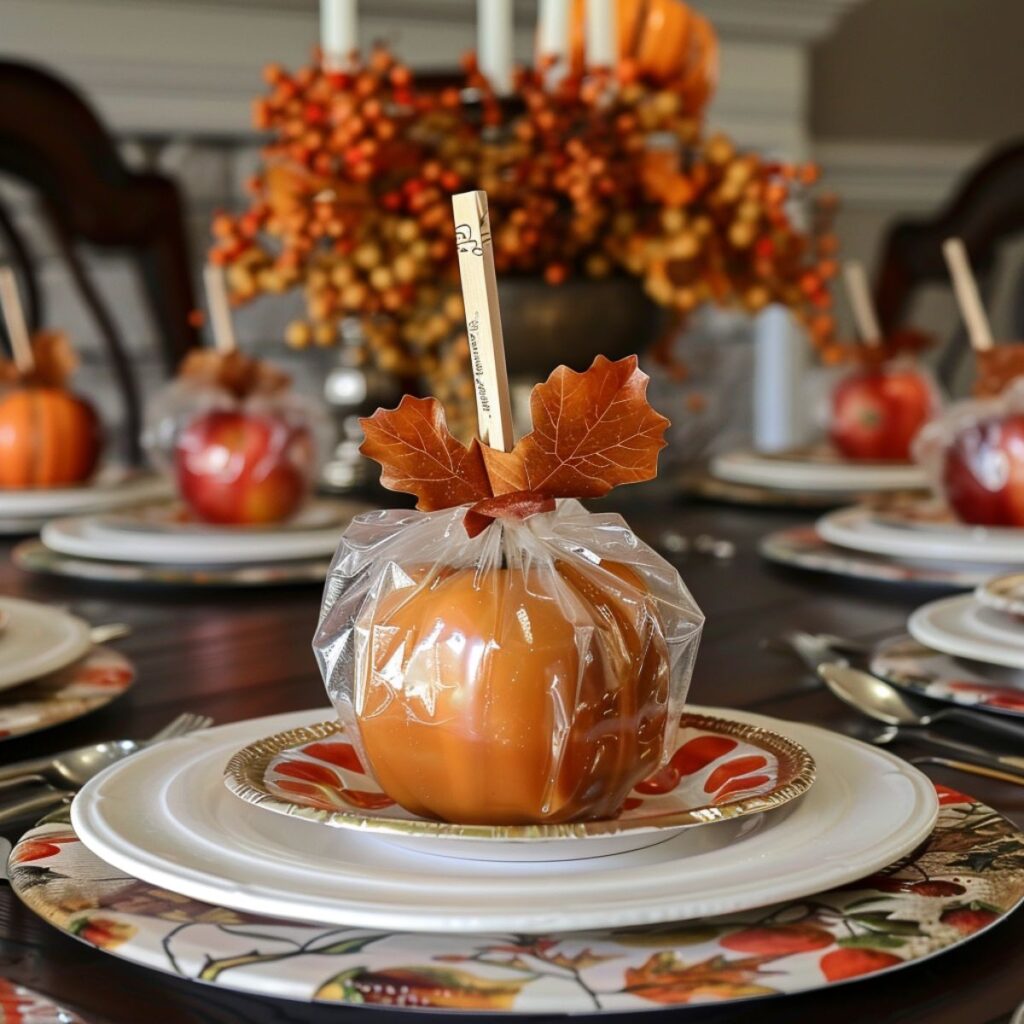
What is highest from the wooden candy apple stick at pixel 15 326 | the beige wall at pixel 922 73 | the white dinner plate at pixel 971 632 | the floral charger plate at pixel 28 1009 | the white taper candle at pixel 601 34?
the beige wall at pixel 922 73

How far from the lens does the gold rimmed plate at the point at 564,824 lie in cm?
40

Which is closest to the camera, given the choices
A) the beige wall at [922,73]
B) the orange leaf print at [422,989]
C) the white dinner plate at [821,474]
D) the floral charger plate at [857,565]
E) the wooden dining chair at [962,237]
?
the orange leaf print at [422,989]

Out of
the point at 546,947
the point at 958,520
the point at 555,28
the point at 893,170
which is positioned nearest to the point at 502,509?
the point at 546,947

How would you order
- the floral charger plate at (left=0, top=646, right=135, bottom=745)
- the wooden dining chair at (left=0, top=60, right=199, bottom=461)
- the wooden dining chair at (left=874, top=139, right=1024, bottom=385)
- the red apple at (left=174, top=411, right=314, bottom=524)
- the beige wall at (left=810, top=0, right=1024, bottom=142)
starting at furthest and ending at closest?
the beige wall at (left=810, top=0, right=1024, bottom=142) < the wooden dining chair at (left=874, top=139, right=1024, bottom=385) < the wooden dining chair at (left=0, top=60, right=199, bottom=461) < the red apple at (left=174, top=411, right=314, bottom=524) < the floral charger plate at (left=0, top=646, right=135, bottom=745)

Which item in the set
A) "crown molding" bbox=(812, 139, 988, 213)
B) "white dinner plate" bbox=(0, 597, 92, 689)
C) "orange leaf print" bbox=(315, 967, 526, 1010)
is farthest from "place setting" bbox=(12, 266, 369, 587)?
"crown molding" bbox=(812, 139, 988, 213)

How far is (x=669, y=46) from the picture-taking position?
1.42 metres

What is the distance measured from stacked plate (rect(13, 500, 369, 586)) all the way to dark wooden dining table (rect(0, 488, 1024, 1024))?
13 mm

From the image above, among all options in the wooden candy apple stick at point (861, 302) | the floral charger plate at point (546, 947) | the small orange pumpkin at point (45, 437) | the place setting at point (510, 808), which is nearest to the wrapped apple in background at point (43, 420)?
the small orange pumpkin at point (45, 437)

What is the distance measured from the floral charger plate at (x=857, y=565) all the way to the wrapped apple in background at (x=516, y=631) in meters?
0.51

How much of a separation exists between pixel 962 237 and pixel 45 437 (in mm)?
1487

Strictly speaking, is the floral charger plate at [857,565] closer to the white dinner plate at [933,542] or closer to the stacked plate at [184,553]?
the white dinner plate at [933,542]

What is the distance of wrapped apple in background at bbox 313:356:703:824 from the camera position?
44cm

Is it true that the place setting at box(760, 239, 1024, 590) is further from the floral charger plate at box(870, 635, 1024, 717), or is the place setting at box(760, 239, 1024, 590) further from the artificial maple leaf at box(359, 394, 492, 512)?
the artificial maple leaf at box(359, 394, 492, 512)

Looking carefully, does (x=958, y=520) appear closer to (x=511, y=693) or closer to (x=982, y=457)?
(x=982, y=457)
